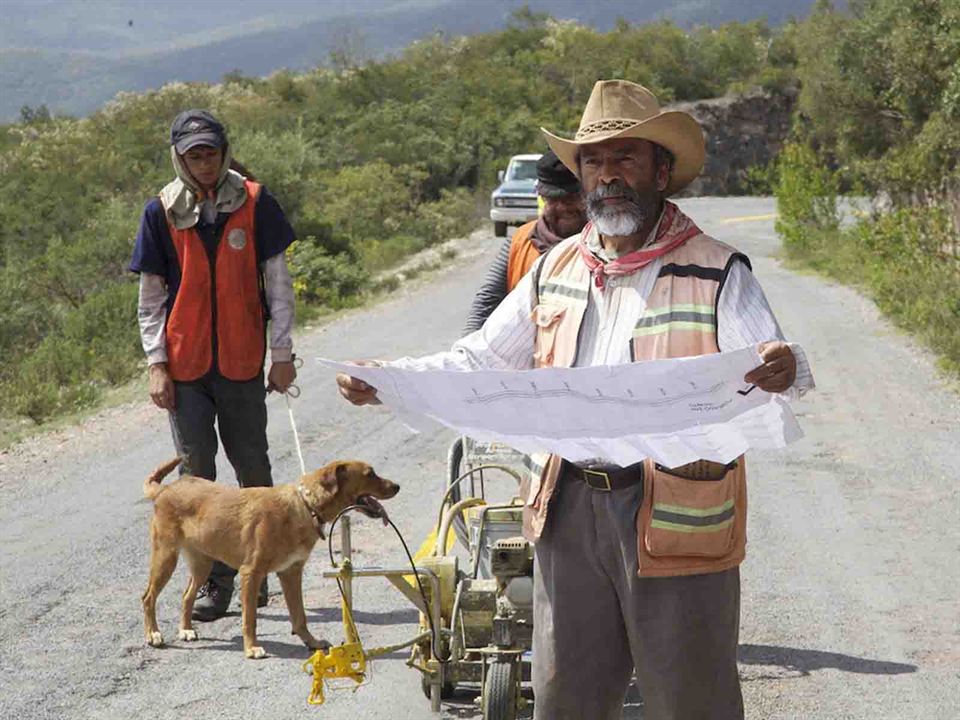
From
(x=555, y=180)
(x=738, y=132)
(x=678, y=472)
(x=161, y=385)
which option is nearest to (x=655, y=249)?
(x=678, y=472)

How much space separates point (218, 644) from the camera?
22.5 feet

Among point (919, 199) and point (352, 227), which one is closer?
point (919, 199)

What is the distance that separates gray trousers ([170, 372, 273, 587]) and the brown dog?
40 centimetres

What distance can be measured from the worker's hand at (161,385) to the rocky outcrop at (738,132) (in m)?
46.7

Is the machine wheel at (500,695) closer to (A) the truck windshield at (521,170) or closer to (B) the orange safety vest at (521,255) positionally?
(B) the orange safety vest at (521,255)

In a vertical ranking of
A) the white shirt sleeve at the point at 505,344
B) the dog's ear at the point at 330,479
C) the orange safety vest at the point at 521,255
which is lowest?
the dog's ear at the point at 330,479

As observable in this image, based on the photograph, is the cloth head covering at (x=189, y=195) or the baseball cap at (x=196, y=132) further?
the cloth head covering at (x=189, y=195)

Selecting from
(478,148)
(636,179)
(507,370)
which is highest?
(636,179)

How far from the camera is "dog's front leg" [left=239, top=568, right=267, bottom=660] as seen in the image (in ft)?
21.6

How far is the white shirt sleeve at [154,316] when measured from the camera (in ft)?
23.4

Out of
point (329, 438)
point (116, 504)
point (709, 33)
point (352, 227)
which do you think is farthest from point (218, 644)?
point (709, 33)

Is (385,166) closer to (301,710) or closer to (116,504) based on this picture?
(116,504)

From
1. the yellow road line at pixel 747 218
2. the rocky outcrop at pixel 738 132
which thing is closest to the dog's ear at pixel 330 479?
the yellow road line at pixel 747 218

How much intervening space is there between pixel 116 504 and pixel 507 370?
20.7 ft
